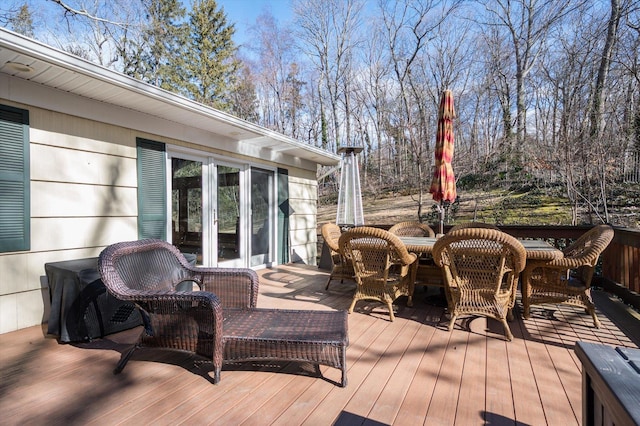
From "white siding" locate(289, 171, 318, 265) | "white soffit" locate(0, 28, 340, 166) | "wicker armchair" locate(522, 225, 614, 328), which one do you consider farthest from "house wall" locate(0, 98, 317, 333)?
"wicker armchair" locate(522, 225, 614, 328)

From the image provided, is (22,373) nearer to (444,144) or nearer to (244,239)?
(244,239)

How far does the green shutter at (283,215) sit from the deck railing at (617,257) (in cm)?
371

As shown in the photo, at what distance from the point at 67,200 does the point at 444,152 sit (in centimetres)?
425

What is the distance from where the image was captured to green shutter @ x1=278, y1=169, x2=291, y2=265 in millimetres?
6320

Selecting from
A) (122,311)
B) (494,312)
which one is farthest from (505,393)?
(122,311)

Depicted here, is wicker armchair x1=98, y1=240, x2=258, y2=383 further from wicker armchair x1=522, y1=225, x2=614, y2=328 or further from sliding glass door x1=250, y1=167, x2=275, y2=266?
Answer: sliding glass door x1=250, y1=167, x2=275, y2=266

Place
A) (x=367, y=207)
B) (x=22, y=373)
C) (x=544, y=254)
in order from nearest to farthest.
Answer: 1. (x=22, y=373)
2. (x=544, y=254)
3. (x=367, y=207)

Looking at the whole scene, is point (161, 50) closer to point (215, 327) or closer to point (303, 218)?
point (303, 218)

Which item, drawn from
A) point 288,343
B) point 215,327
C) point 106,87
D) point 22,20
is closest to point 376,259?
point 288,343

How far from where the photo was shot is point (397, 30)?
1188 cm

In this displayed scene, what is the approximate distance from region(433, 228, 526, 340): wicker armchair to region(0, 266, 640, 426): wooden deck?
0.80 feet

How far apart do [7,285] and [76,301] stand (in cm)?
85

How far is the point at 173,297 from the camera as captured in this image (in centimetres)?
200

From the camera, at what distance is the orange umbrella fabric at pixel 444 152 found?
4.22 metres
